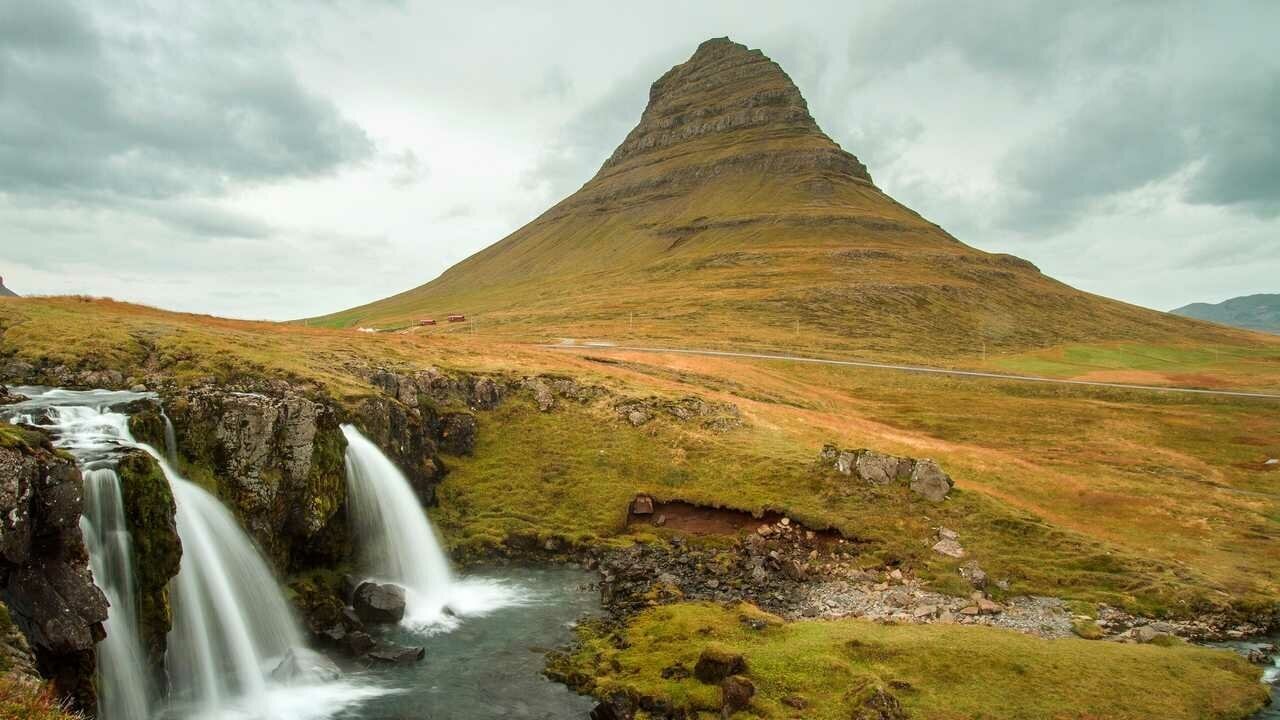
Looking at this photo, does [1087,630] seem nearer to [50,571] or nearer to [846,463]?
[846,463]

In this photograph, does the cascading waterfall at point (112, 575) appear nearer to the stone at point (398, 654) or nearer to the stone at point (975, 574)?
the stone at point (398, 654)

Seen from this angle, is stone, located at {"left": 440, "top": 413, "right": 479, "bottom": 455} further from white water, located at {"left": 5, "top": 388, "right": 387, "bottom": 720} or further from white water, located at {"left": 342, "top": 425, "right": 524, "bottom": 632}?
white water, located at {"left": 5, "top": 388, "right": 387, "bottom": 720}

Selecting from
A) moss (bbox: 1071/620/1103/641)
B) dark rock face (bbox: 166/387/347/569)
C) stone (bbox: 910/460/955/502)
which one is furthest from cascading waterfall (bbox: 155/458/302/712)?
stone (bbox: 910/460/955/502)

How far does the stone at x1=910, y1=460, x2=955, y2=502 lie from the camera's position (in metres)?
44.4

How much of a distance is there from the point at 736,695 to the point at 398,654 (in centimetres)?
1426

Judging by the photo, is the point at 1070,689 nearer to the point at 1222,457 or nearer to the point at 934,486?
the point at 934,486

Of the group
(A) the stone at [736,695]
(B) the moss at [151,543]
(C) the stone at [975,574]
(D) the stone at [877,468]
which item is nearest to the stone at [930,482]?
(D) the stone at [877,468]

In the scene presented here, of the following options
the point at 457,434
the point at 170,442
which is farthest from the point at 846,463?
the point at 170,442

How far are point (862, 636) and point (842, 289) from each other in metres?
161

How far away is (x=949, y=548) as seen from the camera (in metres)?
39.7

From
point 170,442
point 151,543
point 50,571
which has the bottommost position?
point 151,543

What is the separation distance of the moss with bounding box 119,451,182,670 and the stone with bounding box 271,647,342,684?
4.37 meters

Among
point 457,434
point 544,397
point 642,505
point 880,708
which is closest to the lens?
point 880,708

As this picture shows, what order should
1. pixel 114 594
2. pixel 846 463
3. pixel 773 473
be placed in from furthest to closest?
pixel 773 473
pixel 846 463
pixel 114 594
